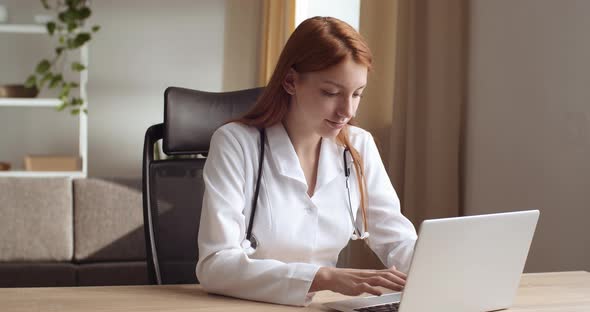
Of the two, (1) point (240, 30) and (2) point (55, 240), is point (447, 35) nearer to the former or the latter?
(2) point (55, 240)

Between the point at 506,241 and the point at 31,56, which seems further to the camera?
the point at 31,56

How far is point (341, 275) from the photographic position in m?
1.34

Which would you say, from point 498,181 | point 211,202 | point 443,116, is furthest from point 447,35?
point 211,202

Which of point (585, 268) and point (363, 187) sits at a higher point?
point (363, 187)

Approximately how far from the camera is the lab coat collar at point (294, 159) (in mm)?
1720

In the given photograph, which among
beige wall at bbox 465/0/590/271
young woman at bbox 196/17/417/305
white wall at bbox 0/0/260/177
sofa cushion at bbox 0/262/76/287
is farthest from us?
white wall at bbox 0/0/260/177

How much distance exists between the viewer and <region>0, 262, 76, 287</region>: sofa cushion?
321 centimetres

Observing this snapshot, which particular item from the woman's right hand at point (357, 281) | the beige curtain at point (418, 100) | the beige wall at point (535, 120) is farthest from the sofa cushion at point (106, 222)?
the woman's right hand at point (357, 281)

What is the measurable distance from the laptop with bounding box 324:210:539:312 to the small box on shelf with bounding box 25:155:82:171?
398 cm

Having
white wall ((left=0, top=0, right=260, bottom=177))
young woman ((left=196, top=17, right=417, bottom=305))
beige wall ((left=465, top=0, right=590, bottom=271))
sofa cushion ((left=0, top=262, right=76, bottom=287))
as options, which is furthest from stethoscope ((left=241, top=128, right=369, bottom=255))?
white wall ((left=0, top=0, right=260, bottom=177))

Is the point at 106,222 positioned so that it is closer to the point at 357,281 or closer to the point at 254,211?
the point at 254,211

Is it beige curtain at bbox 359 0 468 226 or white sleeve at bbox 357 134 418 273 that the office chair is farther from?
beige curtain at bbox 359 0 468 226

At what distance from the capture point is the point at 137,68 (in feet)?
19.5

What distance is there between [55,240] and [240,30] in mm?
3113
